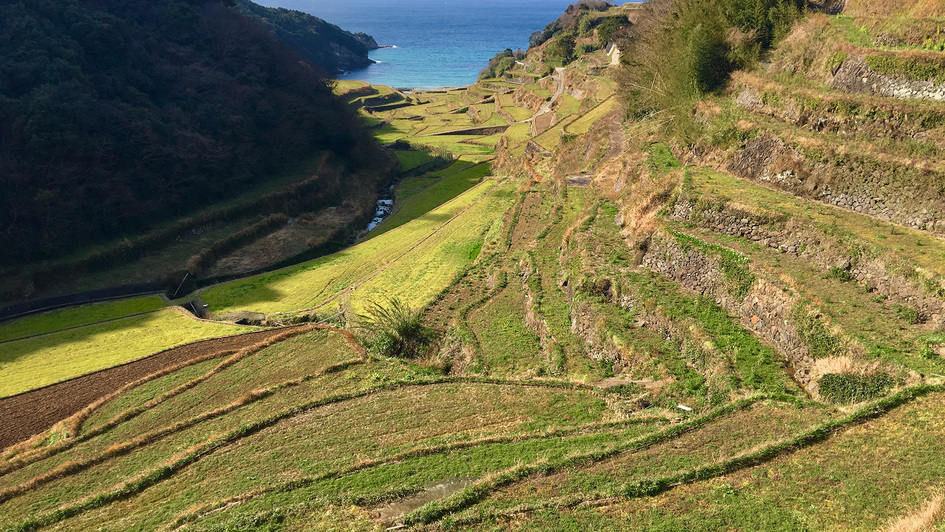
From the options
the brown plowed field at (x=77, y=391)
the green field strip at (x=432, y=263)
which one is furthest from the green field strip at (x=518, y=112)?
the brown plowed field at (x=77, y=391)

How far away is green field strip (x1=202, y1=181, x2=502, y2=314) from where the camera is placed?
34.8 meters

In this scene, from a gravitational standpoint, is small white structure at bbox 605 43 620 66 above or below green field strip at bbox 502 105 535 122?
above

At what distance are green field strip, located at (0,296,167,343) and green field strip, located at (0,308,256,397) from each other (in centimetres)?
95

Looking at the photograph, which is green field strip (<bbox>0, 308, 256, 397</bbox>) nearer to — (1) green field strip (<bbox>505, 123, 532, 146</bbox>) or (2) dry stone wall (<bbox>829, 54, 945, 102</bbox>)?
(2) dry stone wall (<bbox>829, 54, 945, 102</bbox>)

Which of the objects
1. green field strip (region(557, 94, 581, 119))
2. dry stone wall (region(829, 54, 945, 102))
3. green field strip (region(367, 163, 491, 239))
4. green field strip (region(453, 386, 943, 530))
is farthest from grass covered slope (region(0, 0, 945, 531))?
green field strip (region(557, 94, 581, 119))

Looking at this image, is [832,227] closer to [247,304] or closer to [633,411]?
[633,411]

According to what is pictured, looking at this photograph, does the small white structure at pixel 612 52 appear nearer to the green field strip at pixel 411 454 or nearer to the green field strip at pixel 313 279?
the green field strip at pixel 313 279

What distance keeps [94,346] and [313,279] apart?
13643mm

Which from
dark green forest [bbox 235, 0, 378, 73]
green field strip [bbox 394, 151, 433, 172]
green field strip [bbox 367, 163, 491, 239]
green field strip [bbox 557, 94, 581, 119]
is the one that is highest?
dark green forest [bbox 235, 0, 378, 73]

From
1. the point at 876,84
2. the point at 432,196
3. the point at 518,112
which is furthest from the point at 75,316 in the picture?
the point at 518,112

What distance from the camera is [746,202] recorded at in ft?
75.8

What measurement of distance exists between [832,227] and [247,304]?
109ft

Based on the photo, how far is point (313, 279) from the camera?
38062 millimetres

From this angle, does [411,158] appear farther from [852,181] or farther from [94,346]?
[852,181]
